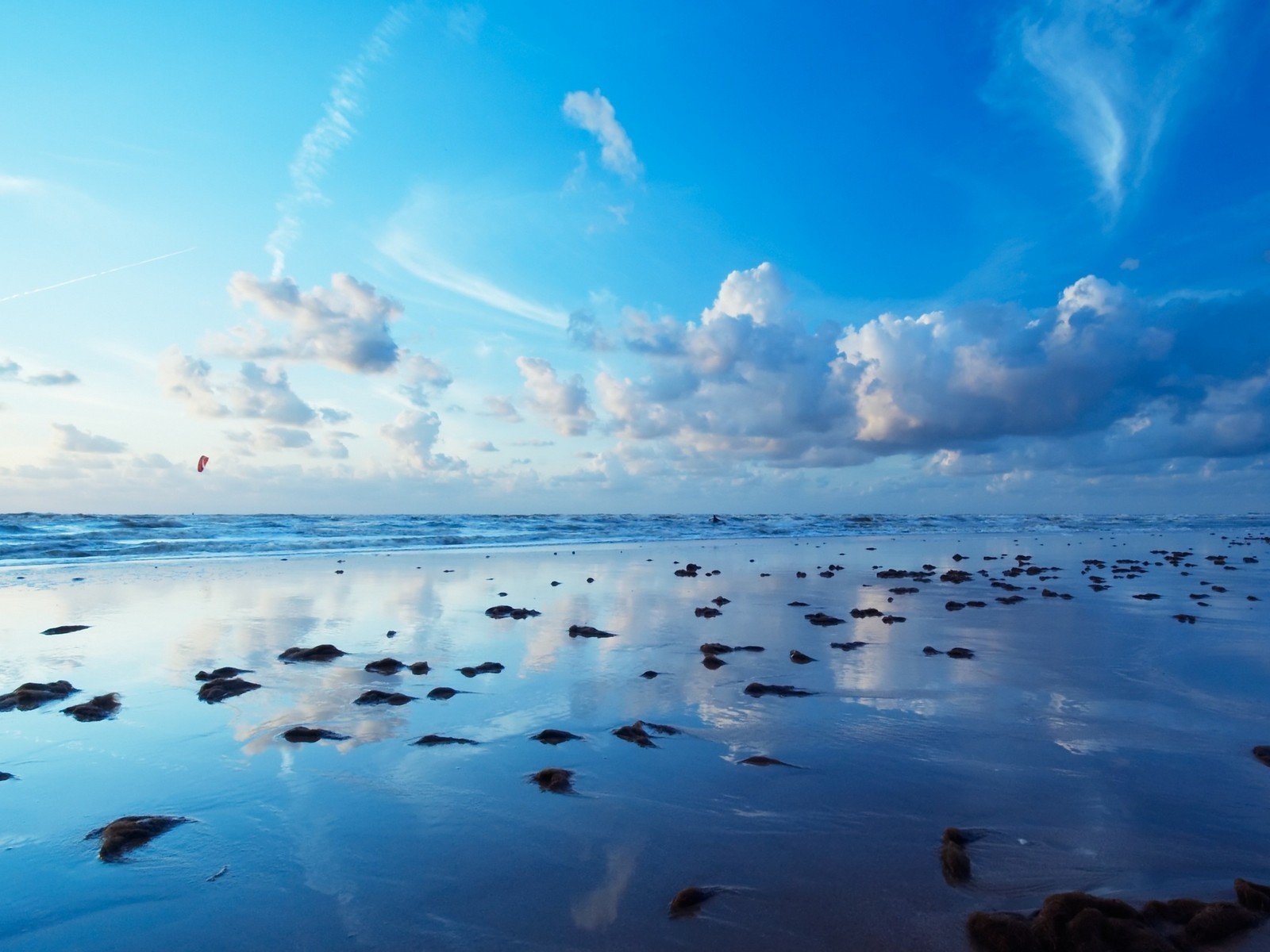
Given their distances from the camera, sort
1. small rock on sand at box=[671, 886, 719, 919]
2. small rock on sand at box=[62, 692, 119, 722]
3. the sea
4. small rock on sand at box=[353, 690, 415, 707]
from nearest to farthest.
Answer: small rock on sand at box=[671, 886, 719, 919] → small rock on sand at box=[62, 692, 119, 722] → small rock on sand at box=[353, 690, 415, 707] → the sea

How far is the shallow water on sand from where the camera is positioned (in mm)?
3652

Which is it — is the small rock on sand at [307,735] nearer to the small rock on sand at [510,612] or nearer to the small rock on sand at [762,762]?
the small rock on sand at [762,762]

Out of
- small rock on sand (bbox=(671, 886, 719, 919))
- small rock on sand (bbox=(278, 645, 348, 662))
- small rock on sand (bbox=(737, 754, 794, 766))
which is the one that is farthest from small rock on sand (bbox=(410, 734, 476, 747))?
small rock on sand (bbox=(278, 645, 348, 662))

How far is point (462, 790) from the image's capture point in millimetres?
5160

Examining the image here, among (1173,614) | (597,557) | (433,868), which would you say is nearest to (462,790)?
(433,868)

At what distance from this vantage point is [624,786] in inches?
206

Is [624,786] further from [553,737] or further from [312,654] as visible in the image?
[312,654]

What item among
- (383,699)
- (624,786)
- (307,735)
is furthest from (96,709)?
(624,786)

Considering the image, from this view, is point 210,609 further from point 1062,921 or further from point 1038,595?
point 1038,595

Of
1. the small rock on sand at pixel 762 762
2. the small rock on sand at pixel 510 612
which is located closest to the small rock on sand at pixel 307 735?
the small rock on sand at pixel 762 762

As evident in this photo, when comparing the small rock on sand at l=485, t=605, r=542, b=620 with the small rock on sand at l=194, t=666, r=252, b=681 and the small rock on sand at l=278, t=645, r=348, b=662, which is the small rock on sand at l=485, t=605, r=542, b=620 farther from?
the small rock on sand at l=194, t=666, r=252, b=681

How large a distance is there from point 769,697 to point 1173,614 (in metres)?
10.6

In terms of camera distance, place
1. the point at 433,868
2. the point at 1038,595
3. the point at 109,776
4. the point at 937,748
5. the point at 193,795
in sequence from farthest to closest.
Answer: the point at 1038,595, the point at 937,748, the point at 109,776, the point at 193,795, the point at 433,868

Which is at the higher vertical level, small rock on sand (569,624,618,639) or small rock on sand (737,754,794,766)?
small rock on sand (569,624,618,639)
